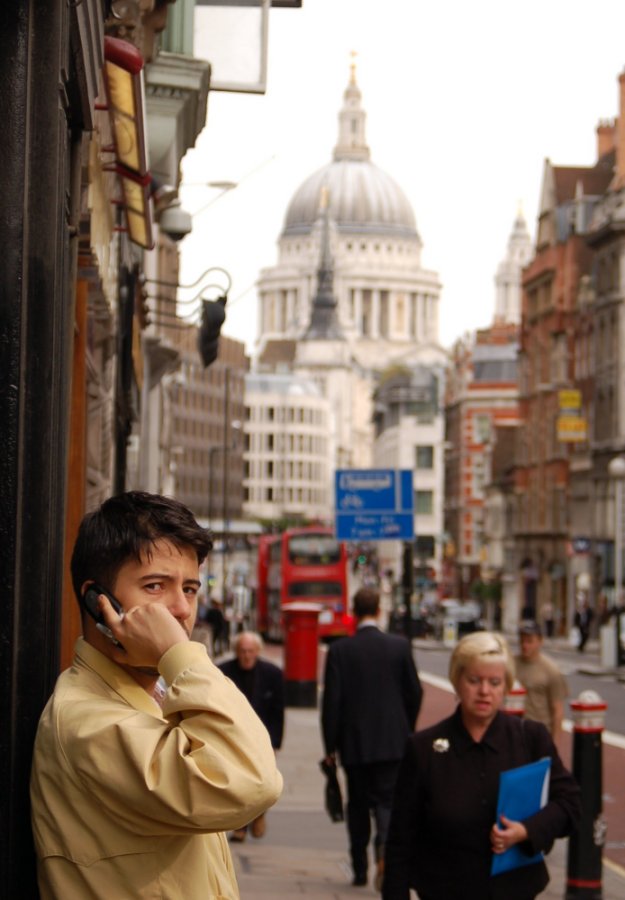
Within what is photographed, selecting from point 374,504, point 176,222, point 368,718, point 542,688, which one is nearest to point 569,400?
point 374,504

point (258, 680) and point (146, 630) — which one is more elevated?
point (146, 630)

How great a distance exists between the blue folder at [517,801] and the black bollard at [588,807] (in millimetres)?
3760

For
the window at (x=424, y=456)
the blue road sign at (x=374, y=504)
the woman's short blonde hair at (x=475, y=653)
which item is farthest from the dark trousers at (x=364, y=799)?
the window at (x=424, y=456)

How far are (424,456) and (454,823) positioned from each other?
475 feet

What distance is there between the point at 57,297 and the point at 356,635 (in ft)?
26.6

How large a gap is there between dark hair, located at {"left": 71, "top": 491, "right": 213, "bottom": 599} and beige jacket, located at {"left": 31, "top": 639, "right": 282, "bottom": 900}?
225 millimetres

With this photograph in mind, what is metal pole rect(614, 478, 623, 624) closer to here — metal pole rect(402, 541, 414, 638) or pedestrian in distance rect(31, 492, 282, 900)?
metal pole rect(402, 541, 414, 638)

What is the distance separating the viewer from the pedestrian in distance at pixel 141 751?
319cm

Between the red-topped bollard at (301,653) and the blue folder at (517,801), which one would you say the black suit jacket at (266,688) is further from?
the red-topped bollard at (301,653)

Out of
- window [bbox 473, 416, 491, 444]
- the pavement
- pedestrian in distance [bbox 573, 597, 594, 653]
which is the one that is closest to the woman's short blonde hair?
the pavement

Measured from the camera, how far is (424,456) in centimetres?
15075

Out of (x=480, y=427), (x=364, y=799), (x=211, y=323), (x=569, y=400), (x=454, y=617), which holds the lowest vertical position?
(x=454, y=617)

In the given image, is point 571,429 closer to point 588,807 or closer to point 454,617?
point 454,617

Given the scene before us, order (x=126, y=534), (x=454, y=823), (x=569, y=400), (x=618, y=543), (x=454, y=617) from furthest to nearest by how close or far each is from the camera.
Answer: (x=454, y=617) < (x=569, y=400) < (x=618, y=543) < (x=454, y=823) < (x=126, y=534)
